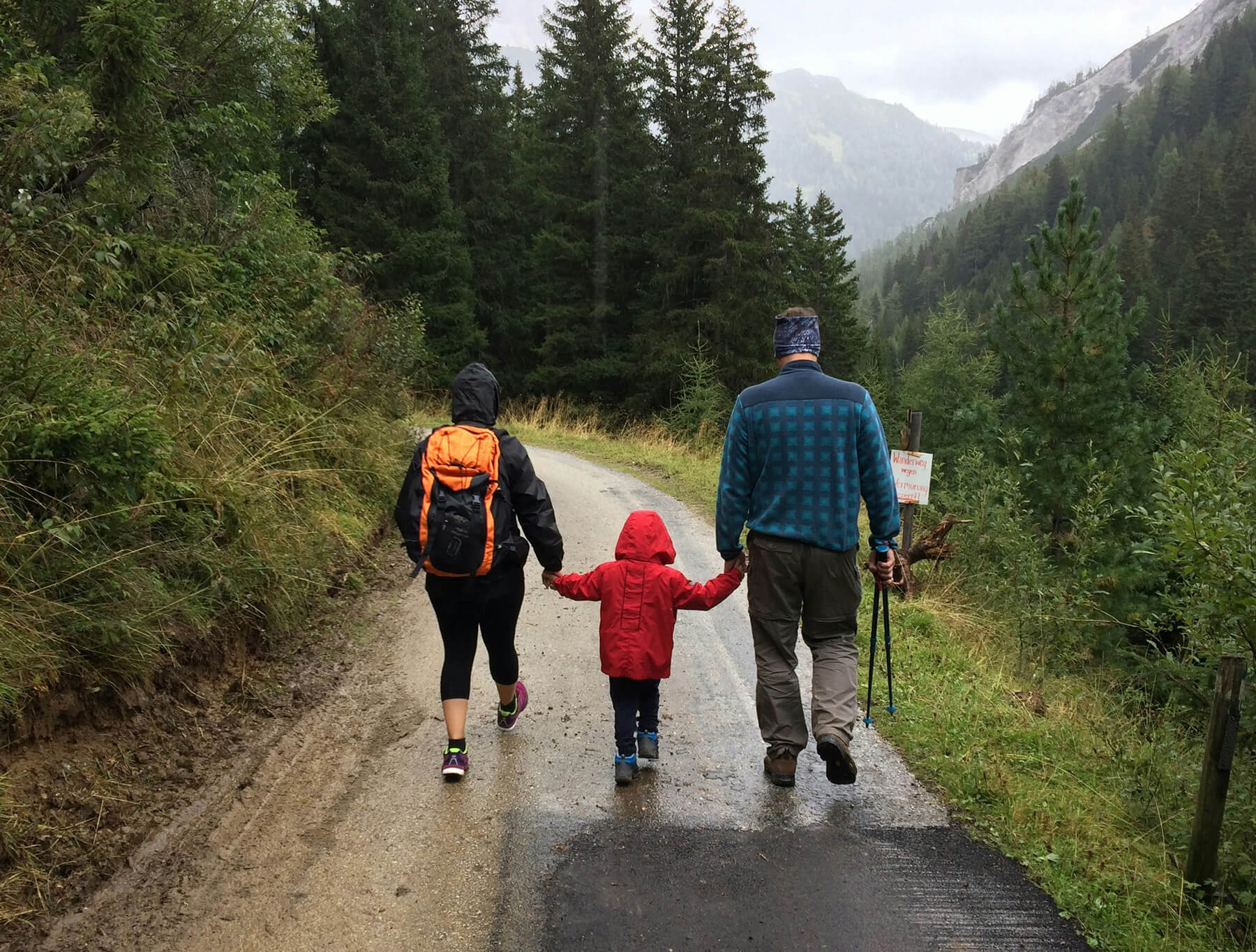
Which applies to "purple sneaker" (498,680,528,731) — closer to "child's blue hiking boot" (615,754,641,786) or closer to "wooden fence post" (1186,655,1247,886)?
"child's blue hiking boot" (615,754,641,786)

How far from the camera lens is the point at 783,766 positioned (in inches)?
150

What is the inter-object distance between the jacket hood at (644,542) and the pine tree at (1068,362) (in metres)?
12.6

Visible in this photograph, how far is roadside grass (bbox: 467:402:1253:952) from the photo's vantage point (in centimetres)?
300

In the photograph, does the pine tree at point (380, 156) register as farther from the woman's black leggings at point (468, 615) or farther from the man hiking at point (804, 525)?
the man hiking at point (804, 525)

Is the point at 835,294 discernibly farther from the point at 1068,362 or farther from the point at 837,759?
the point at 837,759

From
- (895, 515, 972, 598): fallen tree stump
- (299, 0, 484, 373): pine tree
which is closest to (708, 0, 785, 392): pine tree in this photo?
(299, 0, 484, 373): pine tree

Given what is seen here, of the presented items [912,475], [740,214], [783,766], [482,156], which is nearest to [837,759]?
[783,766]

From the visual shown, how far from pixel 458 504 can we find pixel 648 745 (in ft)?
5.17

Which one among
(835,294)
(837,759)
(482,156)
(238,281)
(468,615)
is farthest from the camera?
(835,294)

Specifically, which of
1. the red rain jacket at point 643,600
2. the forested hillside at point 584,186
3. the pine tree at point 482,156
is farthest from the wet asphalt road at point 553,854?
the pine tree at point 482,156

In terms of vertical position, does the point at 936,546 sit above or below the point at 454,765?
above

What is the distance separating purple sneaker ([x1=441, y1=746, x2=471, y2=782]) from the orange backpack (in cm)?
91

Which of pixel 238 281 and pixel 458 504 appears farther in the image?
pixel 238 281

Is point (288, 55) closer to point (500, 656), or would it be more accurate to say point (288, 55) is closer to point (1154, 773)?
point (500, 656)
